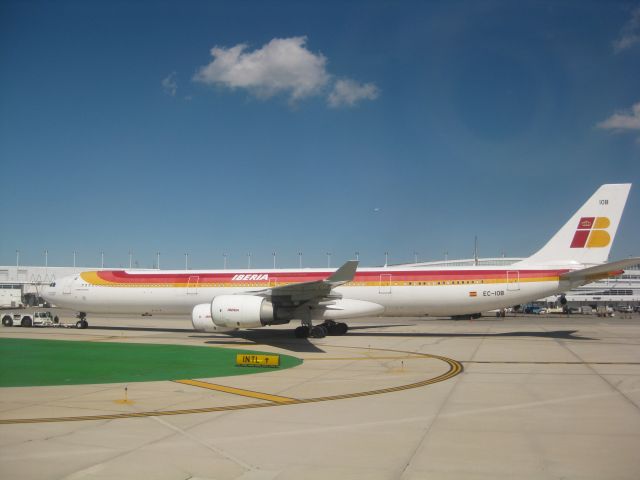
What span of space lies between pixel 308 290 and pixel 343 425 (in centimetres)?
1571

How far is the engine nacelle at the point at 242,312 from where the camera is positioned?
22.2 meters

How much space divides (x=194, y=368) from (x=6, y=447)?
854 centimetres

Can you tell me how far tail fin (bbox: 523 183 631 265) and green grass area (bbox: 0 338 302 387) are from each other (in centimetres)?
1592

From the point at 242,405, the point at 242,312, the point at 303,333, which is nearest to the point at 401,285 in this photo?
the point at 303,333

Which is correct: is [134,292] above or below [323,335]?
above

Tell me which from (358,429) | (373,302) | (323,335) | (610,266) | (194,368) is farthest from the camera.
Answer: (373,302)

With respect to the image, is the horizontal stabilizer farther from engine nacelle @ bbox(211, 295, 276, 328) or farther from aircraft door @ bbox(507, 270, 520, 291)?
aircraft door @ bbox(507, 270, 520, 291)

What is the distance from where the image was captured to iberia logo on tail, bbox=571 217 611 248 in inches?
1034

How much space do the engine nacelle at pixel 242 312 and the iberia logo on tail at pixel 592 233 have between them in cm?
1567

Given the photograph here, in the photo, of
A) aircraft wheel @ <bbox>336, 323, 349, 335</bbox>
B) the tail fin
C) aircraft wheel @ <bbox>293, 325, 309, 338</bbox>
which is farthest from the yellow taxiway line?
the tail fin

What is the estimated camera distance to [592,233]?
26.5m

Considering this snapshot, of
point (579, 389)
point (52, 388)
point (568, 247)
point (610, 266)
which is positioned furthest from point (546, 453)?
point (568, 247)

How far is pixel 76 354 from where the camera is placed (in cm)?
1919

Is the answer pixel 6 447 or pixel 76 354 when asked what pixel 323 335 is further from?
pixel 6 447
